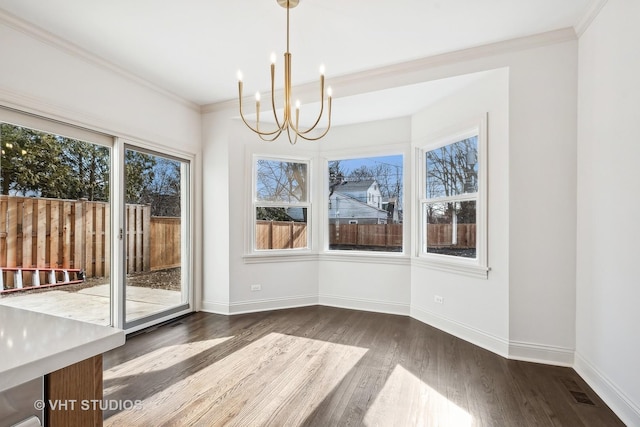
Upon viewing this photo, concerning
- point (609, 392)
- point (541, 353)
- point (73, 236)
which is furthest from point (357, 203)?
point (73, 236)

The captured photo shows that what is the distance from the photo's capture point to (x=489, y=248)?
2910mm

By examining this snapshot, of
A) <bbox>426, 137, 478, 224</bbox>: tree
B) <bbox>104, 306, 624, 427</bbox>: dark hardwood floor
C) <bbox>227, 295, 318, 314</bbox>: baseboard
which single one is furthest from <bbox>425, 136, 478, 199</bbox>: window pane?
<bbox>227, 295, 318, 314</bbox>: baseboard

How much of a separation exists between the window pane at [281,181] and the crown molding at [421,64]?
0.91 meters

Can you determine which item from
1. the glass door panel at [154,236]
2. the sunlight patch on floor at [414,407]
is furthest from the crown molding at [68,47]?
the sunlight patch on floor at [414,407]

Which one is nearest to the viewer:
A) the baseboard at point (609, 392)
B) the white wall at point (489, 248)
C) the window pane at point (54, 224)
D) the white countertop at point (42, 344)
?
the white countertop at point (42, 344)

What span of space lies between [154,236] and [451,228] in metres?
3.32

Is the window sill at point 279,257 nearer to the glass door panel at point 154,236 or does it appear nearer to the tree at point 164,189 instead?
the glass door panel at point 154,236

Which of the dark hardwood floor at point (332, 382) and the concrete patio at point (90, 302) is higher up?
the concrete patio at point (90, 302)

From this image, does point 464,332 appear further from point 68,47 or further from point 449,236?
point 68,47

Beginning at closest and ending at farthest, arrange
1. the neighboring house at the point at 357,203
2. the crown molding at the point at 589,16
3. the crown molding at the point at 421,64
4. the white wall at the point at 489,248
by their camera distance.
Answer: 1. the crown molding at the point at 589,16
2. the crown molding at the point at 421,64
3. the white wall at the point at 489,248
4. the neighboring house at the point at 357,203

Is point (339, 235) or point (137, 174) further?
point (339, 235)

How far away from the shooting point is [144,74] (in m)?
3.27

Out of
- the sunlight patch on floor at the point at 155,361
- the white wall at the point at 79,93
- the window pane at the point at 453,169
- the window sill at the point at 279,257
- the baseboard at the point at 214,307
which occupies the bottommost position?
the sunlight patch on floor at the point at 155,361

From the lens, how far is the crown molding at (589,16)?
7.18ft
